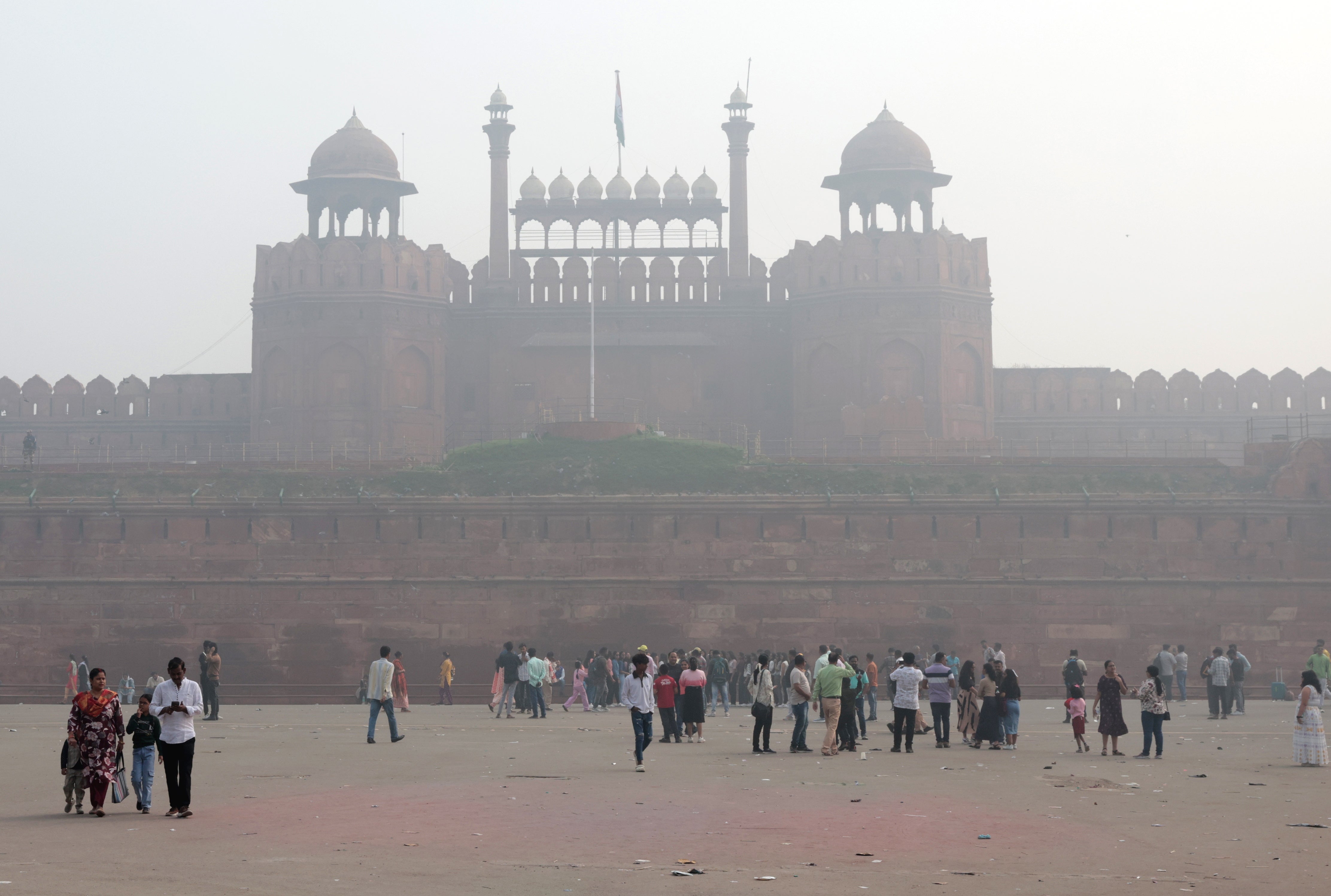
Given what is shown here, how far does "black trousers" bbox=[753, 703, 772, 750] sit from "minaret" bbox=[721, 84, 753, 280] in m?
26.1

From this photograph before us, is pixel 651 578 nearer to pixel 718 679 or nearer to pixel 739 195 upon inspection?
pixel 718 679

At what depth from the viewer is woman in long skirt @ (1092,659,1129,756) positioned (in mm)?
13602

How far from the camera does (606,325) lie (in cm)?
3797

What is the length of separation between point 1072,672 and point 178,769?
11.8 m

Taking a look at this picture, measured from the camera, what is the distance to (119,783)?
968 cm

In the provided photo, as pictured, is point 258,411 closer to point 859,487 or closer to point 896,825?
point 859,487

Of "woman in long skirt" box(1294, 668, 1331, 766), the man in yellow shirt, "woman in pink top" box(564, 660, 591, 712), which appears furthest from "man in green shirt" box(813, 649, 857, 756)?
the man in yellow shirt

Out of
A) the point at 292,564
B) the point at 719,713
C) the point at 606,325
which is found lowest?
the point at 719,713

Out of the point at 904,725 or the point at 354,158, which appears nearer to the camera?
the point at 904,725

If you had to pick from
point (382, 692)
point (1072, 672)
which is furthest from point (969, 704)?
point (382, 692)

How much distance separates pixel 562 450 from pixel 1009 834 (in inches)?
869

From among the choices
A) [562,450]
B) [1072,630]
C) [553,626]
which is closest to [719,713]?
[553,626]

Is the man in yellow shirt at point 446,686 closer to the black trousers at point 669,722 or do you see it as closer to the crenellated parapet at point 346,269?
the black trousers at point 669,722

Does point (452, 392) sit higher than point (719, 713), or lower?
higher
